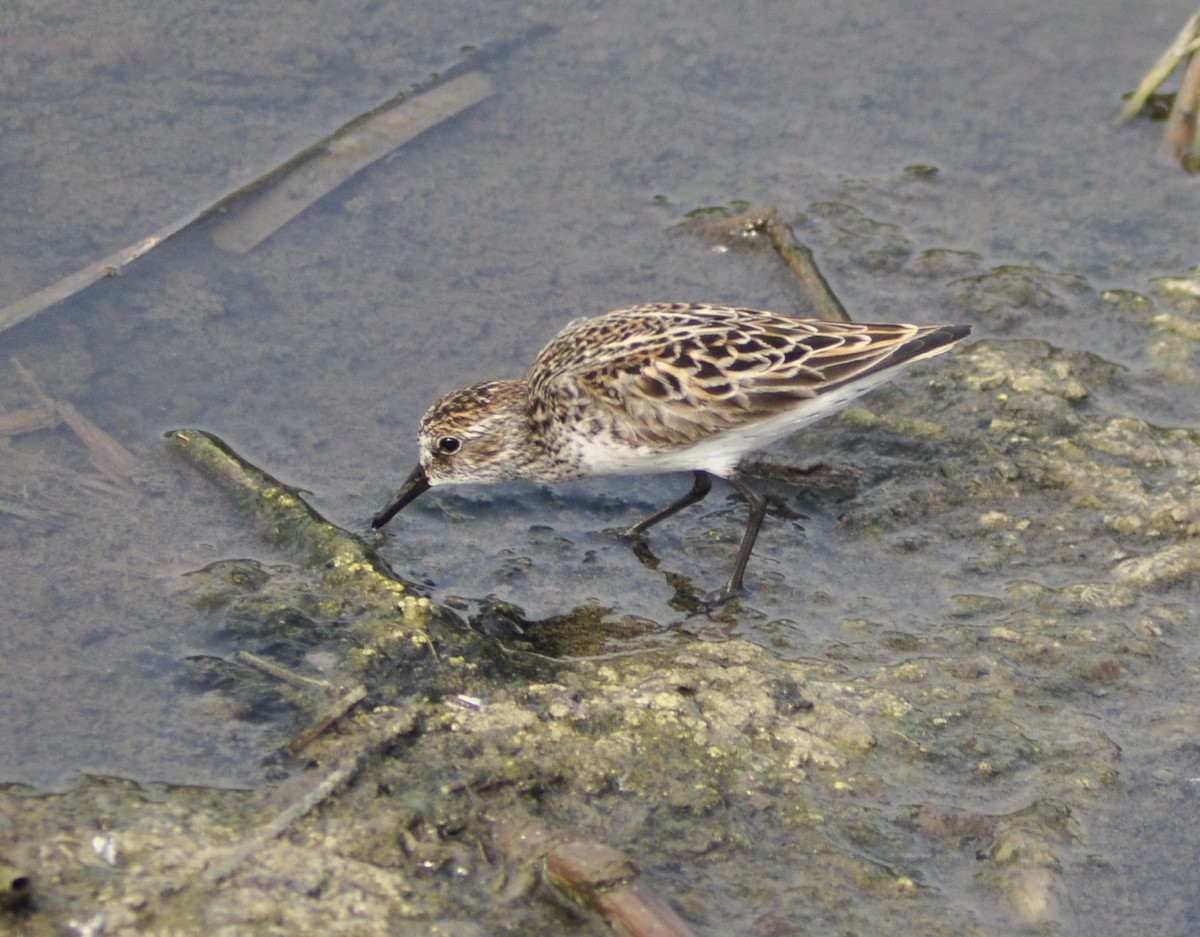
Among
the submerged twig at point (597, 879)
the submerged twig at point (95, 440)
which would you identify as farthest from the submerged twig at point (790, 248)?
the submerged twig at point (597, 879)

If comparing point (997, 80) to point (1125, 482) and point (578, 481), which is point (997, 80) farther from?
point (578, 481)

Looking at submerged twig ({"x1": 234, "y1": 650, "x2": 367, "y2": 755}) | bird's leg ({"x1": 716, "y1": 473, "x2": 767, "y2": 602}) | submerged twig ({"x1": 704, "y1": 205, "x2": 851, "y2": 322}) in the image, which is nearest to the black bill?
submerged twig ({"x1": 234, "y1": 650, "x2": 367, "y2": 755})

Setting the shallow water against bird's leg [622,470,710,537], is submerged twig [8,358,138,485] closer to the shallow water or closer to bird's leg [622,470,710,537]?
the shallow water

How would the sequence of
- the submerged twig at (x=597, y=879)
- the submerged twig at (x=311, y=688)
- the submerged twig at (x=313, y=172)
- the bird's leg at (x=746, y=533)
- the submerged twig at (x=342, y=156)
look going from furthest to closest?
the submerged twig at (x=342, y=156) → the submerged twig at (x=313, y=172) → the bird's leg at (x=746, y=533) → the submerged twig at (x=311, y=688) → the submerged twig at (x=597, y=879)

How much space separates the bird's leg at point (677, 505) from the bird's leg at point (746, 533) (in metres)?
0.26

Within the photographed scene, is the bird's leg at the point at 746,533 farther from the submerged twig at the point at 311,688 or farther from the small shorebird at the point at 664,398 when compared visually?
the submerged twig at the point at 311,688

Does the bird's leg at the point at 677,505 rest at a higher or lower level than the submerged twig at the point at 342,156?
lower

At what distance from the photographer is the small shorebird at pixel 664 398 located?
5375mm

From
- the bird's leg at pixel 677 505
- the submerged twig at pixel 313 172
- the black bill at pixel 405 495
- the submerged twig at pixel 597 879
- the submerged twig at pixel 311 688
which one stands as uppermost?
the submerged twig at pixel 313 172

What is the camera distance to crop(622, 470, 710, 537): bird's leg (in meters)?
5.85

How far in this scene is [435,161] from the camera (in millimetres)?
7562

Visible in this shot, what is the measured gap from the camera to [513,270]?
6.99m

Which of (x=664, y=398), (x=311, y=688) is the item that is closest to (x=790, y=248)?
(x=664, y=398)

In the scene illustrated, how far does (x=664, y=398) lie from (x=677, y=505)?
68 cm
